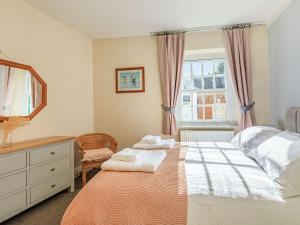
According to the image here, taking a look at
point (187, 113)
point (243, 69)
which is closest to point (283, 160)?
point (243, 69)

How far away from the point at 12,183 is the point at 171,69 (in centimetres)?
282

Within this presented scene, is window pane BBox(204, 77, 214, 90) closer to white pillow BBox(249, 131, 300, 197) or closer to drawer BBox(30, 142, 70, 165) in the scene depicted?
white pillow BBox(249, 131, 300, 197)

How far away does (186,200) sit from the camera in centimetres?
122

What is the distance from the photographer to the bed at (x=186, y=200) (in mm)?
1102

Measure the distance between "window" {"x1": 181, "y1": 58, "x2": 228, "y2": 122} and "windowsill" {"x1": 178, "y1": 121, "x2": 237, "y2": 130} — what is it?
0.27 ft

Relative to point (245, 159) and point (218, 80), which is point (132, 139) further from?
point (245, 159)

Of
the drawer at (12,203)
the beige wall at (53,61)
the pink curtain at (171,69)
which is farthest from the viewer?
the pink curtain at (171,69)

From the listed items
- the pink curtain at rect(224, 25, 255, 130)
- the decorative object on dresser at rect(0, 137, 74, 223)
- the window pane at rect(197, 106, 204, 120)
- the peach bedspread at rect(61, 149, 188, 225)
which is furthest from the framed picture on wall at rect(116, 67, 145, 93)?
the peach bedspread at rect(61, 149, 188, 225)

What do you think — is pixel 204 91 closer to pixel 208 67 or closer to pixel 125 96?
pixel 208 67

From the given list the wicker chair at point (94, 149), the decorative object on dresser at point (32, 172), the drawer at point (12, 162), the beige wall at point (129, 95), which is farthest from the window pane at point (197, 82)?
the drawer at point (12, 162)

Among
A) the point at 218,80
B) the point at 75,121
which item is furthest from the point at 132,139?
the point at 218,80

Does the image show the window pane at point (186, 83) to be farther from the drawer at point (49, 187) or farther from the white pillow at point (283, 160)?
the drawer at point (49, 187)

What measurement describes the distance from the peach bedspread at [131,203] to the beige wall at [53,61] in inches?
68.4

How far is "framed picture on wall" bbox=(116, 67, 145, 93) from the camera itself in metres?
3.95
